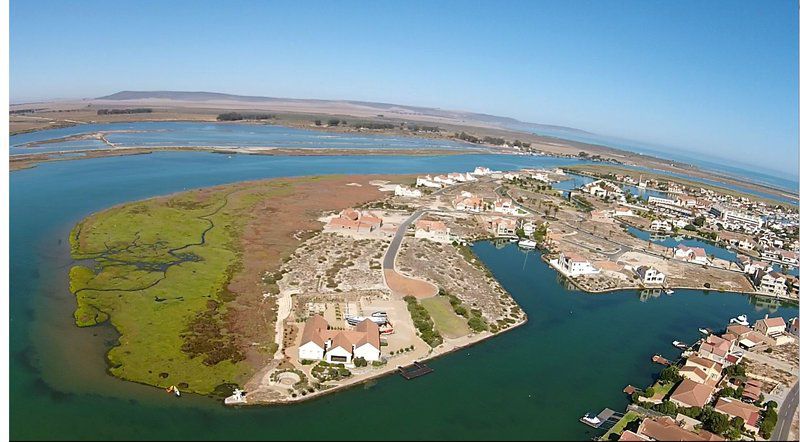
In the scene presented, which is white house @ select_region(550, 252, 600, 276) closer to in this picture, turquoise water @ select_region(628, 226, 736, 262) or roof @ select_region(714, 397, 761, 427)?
roof @ select_region(714, 397, 761, 427)

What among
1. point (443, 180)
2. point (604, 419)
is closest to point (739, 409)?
point (604, 419)

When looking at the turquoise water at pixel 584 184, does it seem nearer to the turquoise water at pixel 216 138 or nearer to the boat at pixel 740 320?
the turquoise water at pixel 216 138

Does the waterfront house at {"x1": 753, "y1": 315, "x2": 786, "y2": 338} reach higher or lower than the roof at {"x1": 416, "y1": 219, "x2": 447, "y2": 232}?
lower

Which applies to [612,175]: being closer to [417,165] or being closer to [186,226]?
[417,165]

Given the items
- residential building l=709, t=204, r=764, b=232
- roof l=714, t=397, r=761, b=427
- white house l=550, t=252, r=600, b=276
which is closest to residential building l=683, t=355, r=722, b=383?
roof l=714, t=397, r=761, b=427

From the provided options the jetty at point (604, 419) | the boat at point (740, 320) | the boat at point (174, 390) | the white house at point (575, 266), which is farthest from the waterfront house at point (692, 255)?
the boat at point (174, 390)

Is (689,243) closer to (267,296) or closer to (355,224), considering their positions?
(355,224)

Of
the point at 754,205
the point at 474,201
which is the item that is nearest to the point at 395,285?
the point at 474,201

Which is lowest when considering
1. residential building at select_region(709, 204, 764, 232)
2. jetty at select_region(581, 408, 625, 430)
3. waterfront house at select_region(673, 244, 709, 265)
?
jetty at select_region(581, 408, 625, 430)
